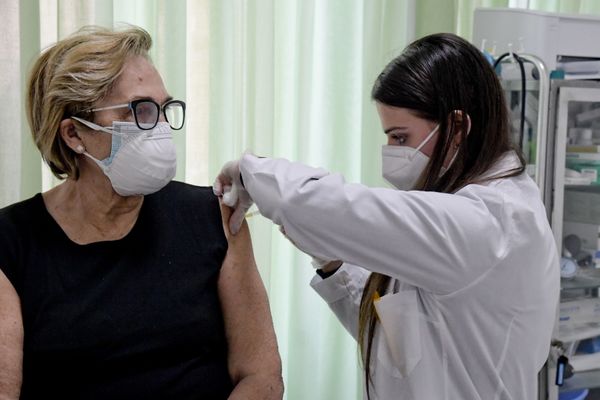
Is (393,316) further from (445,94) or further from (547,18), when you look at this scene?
(547,18)

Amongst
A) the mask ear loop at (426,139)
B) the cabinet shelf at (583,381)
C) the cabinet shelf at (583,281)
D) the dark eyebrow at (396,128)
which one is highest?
the dark eyebrow at (396,128)

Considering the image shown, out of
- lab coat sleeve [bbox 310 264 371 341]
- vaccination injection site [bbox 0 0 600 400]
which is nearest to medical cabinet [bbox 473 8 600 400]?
vaccination injection site [bbox 0 0 600 400]

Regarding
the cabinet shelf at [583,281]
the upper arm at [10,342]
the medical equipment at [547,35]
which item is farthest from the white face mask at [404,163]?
the cabinet shelf at [583,281]

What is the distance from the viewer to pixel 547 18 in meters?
2.32

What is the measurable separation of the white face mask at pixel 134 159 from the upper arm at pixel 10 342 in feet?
0.93

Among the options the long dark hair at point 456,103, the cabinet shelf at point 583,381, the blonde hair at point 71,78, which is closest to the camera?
the long dark hair at point 456,103

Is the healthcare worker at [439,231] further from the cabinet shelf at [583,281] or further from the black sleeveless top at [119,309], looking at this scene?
the cabinet shelf at [583,281]

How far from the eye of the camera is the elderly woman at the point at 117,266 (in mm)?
1404

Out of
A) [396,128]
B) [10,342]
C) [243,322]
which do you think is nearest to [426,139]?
[396,128]

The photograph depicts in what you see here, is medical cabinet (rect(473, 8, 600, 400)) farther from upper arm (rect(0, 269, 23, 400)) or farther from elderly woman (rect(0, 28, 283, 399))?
upper arm (rect(0, 269, 23, 400))

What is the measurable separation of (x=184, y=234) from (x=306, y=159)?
946mm

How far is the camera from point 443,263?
1.20 m

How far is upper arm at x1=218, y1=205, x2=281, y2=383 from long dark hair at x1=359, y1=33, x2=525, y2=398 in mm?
438

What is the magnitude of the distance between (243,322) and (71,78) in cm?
60
